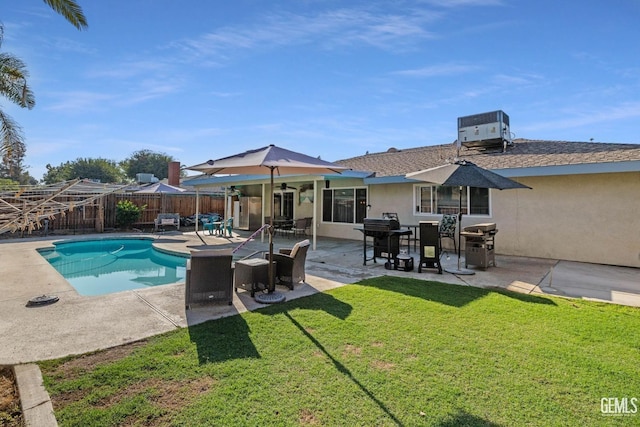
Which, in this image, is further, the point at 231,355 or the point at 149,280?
the point at 149,280

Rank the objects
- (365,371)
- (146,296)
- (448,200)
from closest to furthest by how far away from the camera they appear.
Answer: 1. (365,371)
2. (146,296)
3. (448,200)

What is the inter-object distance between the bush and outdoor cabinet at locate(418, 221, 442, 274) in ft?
52.0

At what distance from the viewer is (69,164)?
52062 mm

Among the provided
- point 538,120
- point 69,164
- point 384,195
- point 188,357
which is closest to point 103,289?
point 188,357

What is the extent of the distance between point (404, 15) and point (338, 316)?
8.00m

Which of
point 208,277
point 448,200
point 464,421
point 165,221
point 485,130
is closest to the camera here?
point 464,421

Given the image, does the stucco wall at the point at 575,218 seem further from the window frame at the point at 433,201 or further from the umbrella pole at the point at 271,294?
the umbrella pole at the point at 271,294

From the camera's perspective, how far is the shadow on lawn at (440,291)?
5.16 meters

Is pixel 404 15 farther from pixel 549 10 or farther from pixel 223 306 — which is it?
pixel 223 306

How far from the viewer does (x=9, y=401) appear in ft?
8.43

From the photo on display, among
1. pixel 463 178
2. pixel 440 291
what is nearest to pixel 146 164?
pixel 463 178

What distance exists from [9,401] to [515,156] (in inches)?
499

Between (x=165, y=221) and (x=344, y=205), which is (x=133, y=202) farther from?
(x=344, y=205)

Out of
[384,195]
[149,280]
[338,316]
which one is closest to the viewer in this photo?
[338,316]
